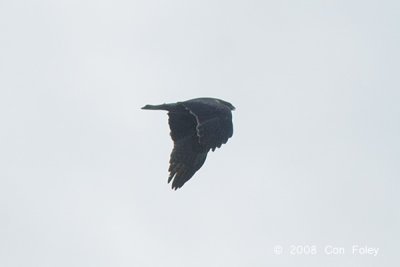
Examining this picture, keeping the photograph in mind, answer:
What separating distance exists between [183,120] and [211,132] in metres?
1.78

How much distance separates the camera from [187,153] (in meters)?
32.5

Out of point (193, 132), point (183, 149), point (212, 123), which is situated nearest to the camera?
point (212, 123)

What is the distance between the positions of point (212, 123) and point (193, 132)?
1303 millimetres

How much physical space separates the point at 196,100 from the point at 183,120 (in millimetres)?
628

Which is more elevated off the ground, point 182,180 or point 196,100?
point 196,100

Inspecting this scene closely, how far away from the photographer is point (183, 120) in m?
33.3

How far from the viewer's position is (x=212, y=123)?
1260 inches

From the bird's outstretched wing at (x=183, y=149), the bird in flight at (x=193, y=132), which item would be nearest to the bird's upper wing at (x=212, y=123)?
the bird in flight at (x=193, y=132)

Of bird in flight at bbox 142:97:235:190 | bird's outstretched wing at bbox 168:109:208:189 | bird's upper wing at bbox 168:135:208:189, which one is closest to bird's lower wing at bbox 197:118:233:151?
bird in flight at bbox 142:97:235:190

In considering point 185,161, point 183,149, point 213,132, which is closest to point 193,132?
point 183,149

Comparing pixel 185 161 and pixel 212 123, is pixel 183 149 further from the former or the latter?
pixel 212 123

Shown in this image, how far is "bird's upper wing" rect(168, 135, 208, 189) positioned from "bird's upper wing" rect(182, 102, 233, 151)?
0.62 meters

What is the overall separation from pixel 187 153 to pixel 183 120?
1185 mm

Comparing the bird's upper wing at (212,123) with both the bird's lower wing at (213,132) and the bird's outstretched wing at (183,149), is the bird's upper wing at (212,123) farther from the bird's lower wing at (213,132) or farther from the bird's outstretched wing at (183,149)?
the bird's outstretched wing at (183,149)
